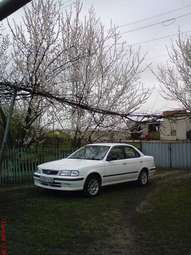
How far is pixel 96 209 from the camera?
9352mm

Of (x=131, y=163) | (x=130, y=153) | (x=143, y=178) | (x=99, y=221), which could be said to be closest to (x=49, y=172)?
(x=131, y=163)

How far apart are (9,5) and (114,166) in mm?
8890

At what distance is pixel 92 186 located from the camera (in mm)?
11188

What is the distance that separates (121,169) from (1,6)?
9.22 metres

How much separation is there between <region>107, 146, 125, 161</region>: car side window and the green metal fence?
11.2 feet

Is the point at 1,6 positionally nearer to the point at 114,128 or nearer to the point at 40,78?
the point at 40,78

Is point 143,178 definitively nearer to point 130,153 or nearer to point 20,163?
point 130,153

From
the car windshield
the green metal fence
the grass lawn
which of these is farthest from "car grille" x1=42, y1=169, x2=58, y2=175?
the green metal fence

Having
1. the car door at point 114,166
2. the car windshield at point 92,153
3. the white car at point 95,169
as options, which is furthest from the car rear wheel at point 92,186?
the car windshield at point 92,153

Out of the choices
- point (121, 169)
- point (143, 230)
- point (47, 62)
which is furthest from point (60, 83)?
point (143, 230)

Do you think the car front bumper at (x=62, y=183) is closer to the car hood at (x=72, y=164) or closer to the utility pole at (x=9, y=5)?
the car hood at (x=72, y=164)

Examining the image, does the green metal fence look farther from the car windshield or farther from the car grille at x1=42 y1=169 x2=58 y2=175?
the car grille at x1=42 y1=169 x2=58 y2=175

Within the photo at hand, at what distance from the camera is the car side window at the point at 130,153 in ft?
42.9

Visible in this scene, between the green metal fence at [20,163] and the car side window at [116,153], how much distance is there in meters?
3.42
